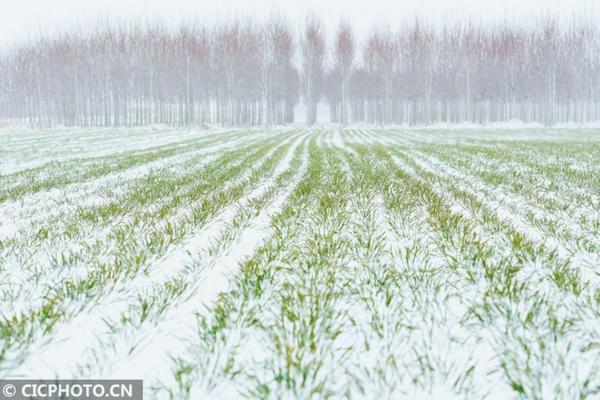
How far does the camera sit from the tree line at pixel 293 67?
153ft

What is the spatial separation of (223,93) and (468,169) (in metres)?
42.4

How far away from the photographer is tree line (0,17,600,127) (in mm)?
46531

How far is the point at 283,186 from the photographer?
6.71m

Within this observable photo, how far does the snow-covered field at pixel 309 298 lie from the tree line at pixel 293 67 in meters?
43.0

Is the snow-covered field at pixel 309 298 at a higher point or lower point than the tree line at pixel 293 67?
lower

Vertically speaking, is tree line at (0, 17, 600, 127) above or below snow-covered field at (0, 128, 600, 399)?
above

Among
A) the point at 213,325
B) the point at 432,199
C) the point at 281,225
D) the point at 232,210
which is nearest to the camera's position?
the point at 213,325

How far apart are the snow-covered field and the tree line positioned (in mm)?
42952

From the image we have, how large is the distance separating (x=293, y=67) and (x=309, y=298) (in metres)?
51.5

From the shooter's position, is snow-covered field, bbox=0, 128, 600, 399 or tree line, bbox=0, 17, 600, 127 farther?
tree line, bbox=0, 17, 600, 127

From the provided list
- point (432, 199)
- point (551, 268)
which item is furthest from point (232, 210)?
point (551, 268)

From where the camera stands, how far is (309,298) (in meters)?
2.33

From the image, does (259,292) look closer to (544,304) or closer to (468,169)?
(544,304)

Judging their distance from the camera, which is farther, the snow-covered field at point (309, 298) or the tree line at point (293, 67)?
the tree line at point (293, 67)
